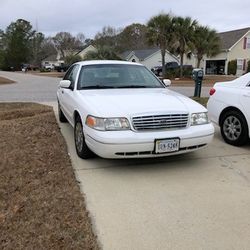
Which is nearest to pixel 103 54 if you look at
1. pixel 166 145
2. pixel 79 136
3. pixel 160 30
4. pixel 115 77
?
pixel 160 30

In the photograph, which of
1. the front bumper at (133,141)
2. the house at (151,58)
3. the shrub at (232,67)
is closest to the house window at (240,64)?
the shrub at (232,67)

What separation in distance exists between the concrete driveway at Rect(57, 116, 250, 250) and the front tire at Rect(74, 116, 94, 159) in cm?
10

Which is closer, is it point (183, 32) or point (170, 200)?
point (170, 200)

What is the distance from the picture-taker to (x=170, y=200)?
13.3ft

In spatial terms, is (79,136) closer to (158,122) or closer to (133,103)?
(133,103)

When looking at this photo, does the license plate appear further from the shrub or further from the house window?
the house window

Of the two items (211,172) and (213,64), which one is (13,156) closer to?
(211,172)

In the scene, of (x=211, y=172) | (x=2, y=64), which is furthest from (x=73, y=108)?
(x=2, y=64)

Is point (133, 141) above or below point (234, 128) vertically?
above

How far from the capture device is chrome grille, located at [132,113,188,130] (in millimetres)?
4684

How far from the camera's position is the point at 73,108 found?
591cm

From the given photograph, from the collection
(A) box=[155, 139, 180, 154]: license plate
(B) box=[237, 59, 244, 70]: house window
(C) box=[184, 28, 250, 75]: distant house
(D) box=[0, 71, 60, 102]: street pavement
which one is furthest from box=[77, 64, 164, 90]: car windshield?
(B) box=[237, 59, 244, 70]: house window

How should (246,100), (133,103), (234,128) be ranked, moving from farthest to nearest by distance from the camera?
(234,128) → (246,100) → (133,103)

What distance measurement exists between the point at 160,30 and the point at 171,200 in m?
29.7
